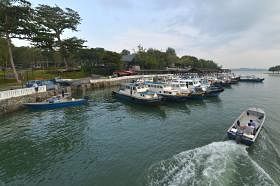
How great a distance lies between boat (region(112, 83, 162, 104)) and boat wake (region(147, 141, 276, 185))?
19.8 metres

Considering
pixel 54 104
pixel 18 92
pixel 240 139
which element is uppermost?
pixel 18 92

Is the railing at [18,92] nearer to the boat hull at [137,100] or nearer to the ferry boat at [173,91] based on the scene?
the boat hull at [137,100]

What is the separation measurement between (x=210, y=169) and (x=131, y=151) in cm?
704

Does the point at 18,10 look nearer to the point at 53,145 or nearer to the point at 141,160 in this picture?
the point at 53,145

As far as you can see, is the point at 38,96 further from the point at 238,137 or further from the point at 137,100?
the point at 238,137

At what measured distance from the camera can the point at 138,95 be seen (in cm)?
4131

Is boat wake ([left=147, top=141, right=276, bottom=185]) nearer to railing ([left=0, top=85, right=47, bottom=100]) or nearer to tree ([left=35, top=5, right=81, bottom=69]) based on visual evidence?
railing ([left=0, top=85, right=47, bottom=100])

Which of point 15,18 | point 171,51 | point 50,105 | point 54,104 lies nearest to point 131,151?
point 54,104

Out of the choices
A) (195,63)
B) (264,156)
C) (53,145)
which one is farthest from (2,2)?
(195,63)

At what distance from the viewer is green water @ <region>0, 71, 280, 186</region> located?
589 inches

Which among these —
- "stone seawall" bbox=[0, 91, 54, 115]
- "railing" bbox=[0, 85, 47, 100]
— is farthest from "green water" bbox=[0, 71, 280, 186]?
"railing" bbox=[0, 85, 47, 100]

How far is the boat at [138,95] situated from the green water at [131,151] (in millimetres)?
5605

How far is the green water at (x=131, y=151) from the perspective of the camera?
14969 mm

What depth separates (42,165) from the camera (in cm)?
1706
